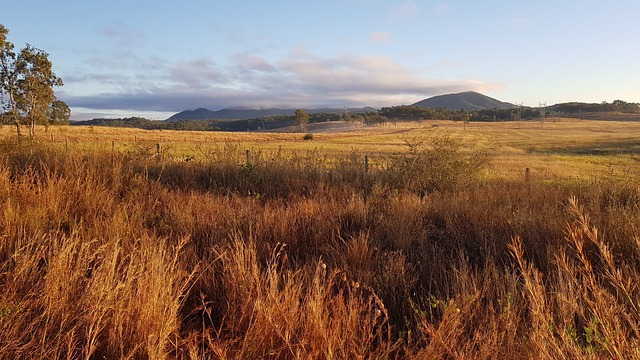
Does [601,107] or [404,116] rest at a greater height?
[601,107]

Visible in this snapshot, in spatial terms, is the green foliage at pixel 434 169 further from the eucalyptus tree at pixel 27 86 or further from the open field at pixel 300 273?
the eucalyptus tree at pixel 27 86

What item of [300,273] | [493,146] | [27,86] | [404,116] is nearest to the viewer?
[300,273]

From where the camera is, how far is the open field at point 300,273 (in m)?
2.36

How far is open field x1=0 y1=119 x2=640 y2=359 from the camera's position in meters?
2.36

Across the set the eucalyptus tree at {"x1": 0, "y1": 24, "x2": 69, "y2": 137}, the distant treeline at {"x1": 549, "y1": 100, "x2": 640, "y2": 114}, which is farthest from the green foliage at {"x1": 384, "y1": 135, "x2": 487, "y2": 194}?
the distant treeline at {"x1": 549, "y1": 100, "x2": 640, "y2": 114}

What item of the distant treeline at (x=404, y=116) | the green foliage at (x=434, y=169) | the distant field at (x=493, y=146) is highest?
the distant treeline at (x=404, y=116)

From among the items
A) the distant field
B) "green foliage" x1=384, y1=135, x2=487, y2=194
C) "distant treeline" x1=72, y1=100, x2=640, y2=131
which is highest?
"distant treeline" x1=72, y1=100, x2=640, y2=131

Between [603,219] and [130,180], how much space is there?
7497 millimetres

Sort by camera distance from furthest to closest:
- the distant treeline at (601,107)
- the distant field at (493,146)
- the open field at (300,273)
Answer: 1. the distant treeline at (601,107)
2. the distant field at (493,146)
3. the open field at (300,273)

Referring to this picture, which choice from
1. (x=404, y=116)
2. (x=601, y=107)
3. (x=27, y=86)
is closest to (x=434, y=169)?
(x=27, y=86)

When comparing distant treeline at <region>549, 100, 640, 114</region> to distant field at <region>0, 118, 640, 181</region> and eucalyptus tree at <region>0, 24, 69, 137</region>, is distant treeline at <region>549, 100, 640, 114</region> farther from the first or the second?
eucalyptus tree at <region>0, 24, 69, 137</region>

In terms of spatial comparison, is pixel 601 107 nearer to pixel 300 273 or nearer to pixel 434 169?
pixel 434 169

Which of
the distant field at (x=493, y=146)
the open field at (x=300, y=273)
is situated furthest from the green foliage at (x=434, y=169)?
the distant field at (x=493, y=146)

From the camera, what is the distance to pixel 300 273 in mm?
3465
